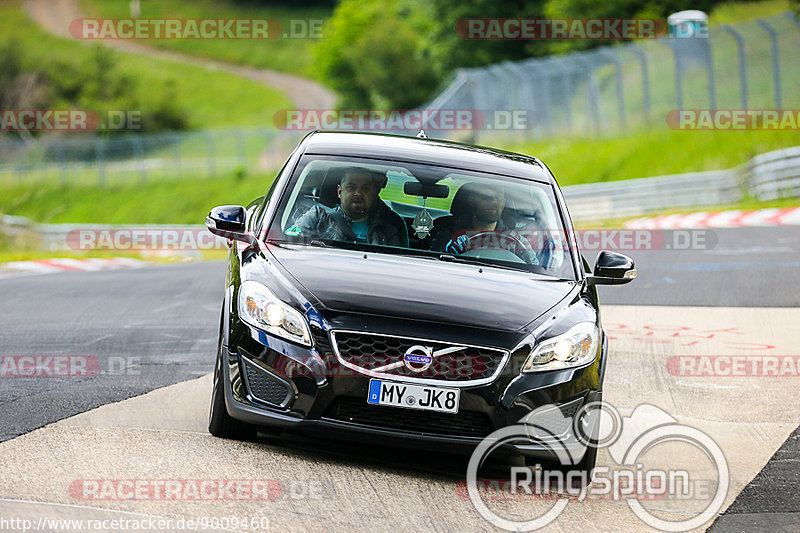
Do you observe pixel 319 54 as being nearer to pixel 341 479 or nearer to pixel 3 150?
pixel 3 150

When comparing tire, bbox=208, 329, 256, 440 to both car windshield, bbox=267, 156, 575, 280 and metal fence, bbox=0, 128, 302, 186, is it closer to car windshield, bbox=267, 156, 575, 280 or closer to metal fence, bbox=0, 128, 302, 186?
car windshield, bbox=267, 156, 575, 280

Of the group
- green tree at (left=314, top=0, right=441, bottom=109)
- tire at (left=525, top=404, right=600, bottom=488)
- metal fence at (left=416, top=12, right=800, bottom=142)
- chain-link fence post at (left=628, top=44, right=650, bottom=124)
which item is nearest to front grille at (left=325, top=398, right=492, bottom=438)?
tire at (left=525, top=404, right=600, bottom=488)

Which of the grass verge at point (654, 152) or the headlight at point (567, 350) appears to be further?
the grass verge at point (654, 152)

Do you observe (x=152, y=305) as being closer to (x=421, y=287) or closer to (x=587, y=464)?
(x=421, y=287)

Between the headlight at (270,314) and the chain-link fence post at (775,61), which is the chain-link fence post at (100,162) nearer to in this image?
the chain-link fence post at (775,61)

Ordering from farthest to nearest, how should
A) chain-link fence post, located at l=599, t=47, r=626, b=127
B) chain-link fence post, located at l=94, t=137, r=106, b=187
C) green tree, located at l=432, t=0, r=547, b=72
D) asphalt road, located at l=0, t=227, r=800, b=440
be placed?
green tree, located at l=432, t=0, r=547, b=72, chain-link fence post, located at l=94, t=137, r=106, b=187, chain-link fence post, located at l=599, t=47, r=626, b=127, asphalt road, located at l=0, t=227, r=800, b=440

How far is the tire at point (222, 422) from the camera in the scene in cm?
621

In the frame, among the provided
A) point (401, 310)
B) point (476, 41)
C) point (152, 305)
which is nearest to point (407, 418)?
point (401, 310)

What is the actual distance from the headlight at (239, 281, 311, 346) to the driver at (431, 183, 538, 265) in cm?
125

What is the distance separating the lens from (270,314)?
593 centimetres

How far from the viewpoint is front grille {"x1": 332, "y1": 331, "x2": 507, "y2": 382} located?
225 inches

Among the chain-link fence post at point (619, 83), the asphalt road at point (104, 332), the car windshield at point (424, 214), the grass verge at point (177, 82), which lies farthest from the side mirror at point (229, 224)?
the grass verge at point (177, 82)

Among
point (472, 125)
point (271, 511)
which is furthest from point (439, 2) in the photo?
point (271, 511)

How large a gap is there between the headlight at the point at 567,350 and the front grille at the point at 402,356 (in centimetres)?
21
